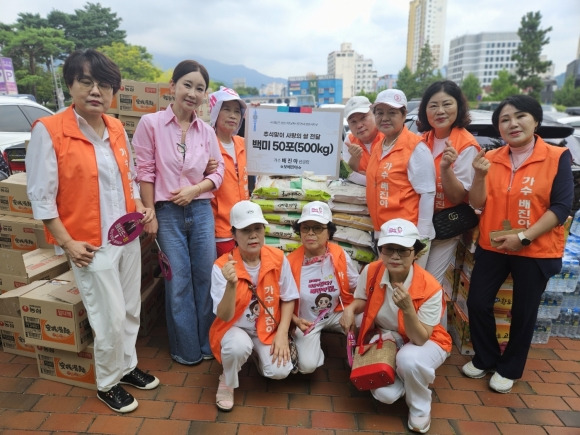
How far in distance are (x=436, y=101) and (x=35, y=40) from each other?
41273 millimetres

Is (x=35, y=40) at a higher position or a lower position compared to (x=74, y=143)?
higher

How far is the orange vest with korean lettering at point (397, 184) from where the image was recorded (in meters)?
2.88

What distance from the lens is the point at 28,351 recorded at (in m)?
3.21

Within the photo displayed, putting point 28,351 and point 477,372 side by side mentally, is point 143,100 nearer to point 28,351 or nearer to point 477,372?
point 28,351

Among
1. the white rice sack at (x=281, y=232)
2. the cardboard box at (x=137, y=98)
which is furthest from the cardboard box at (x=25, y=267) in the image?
the white rice sack at (x=281, y=232)

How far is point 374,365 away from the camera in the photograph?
255cm

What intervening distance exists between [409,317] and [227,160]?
1780 millimetres

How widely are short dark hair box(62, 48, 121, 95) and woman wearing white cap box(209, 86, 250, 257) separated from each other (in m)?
0.98

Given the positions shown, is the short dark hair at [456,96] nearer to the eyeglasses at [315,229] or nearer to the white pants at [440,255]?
the white pants at [440,255]

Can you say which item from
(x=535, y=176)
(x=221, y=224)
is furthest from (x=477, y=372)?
(x=221, y=224)

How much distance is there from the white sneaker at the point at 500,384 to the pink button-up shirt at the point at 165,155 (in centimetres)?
256

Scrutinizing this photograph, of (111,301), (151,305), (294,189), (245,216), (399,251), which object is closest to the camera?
(111,301)

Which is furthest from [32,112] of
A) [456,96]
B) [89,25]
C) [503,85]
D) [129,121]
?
[503,85]

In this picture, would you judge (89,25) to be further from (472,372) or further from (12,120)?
(472,372)
